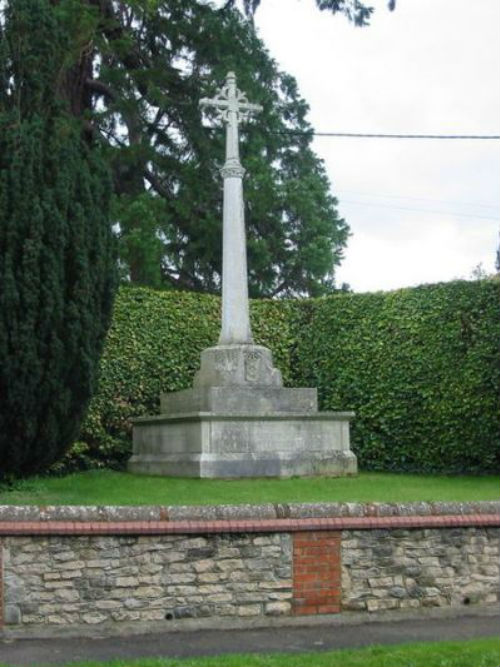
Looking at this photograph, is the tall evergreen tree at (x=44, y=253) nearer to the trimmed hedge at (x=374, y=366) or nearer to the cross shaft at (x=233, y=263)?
the cross shaft at (x=233, y=263)

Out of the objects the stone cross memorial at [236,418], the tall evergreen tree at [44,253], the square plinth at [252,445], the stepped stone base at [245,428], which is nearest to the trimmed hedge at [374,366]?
the stone cross memorial at [236,418]

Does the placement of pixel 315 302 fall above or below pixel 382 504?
above

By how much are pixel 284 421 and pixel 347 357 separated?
3.65 metres

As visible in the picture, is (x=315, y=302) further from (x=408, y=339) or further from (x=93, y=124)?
(x=93, y=124)

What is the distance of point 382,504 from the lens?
882cm

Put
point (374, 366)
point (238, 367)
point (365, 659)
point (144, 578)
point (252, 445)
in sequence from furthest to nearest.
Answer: point (374, 366) → point (238, 367) → point (252, 445) → point (144, 578) → point (365, 659)

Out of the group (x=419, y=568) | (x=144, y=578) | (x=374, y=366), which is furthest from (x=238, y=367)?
(x=144, y=578)

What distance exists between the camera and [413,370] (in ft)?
51.8

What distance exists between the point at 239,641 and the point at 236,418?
5457 mm

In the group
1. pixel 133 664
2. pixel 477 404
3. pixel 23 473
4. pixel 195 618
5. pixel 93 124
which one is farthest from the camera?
pixel 93 124

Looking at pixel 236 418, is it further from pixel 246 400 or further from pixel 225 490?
pixel 225 490

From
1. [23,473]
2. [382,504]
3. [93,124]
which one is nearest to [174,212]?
[93,124]

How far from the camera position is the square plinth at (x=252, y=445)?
1282 cm

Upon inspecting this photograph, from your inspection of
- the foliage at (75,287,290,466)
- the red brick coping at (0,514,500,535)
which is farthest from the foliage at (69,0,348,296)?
the red brick coping at (0,514,500,535)
